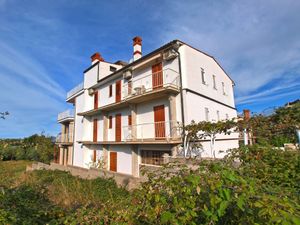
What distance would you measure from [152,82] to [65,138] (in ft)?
59.9

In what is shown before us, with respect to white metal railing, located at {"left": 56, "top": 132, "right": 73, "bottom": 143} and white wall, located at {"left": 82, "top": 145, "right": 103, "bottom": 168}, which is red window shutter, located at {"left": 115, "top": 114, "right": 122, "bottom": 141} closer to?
white wall, located at {"left": 82, "top": 145, "right": 103, "bottom": 168}

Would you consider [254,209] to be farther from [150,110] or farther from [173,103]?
[150,110]

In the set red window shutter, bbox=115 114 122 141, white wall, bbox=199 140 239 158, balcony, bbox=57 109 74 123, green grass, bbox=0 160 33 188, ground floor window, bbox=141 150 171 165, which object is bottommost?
green grass, bbox=0 160 33 188

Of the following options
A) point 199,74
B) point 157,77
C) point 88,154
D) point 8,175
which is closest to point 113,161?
point 88,154

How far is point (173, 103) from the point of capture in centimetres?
1112

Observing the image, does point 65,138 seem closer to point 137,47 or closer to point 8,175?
point 8,175

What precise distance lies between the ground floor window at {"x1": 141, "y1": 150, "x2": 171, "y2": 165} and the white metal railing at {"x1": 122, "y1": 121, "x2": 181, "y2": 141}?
3.80ft

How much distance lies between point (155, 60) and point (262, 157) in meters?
10.1

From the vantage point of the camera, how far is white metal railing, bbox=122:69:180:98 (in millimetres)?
11492

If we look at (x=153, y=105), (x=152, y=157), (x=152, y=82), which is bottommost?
(x=152, y=157)

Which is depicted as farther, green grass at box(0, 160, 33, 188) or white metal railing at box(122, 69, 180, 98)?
white metal railing at box(122, 69, 180, 98)

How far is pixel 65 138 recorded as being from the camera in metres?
24.8

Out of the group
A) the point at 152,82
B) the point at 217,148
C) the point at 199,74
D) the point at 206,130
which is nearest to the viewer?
the point at 206,130

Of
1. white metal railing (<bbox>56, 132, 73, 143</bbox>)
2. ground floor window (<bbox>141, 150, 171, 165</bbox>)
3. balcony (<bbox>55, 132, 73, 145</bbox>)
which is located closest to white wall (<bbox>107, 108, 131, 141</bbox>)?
ground floor window (<bbox>141, 150, 171, 165</bbox>)
